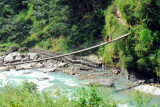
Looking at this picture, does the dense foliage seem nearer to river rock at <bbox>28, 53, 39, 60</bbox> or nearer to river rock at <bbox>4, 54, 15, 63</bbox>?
river rock at <bbox>28, 53, 39, 60</bbox>

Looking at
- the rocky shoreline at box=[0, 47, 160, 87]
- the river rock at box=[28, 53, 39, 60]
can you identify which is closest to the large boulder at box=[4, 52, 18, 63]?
the rocky shoreline at box=[0, 47, 160, 87]

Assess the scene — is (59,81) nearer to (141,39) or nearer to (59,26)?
(141,39)

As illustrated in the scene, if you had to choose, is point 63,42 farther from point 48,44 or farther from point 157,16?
point 157,16

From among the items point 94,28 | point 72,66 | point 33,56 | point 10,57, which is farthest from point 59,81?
point 94,28

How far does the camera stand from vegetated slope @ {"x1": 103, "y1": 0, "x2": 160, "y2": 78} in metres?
9.08

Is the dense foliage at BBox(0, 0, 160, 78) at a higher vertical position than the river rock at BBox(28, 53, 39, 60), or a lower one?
higher

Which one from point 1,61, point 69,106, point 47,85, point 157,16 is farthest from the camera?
point 1,61

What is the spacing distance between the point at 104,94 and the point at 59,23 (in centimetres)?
1193

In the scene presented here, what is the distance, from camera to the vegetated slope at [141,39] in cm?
908

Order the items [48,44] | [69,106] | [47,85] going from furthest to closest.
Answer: [48,44], [47,85], [69,106]

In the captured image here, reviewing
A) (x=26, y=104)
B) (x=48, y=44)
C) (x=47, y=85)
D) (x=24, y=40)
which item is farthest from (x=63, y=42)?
(x=26, y=104)

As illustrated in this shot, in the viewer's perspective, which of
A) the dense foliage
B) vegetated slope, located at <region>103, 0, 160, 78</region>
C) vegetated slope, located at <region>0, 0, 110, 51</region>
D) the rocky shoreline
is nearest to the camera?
vegetated slope, located at <region>103, 0, 160, 78</region>

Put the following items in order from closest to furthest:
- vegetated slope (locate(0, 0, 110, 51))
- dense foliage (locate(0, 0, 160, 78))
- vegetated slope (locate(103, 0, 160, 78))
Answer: vegetated slope (locate(103, 0, 160, 78)), dense foliage (locate(0, 0, 160, 78)), vegetated slope (locate(0, 0, 110, 51))

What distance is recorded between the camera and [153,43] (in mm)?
9164
